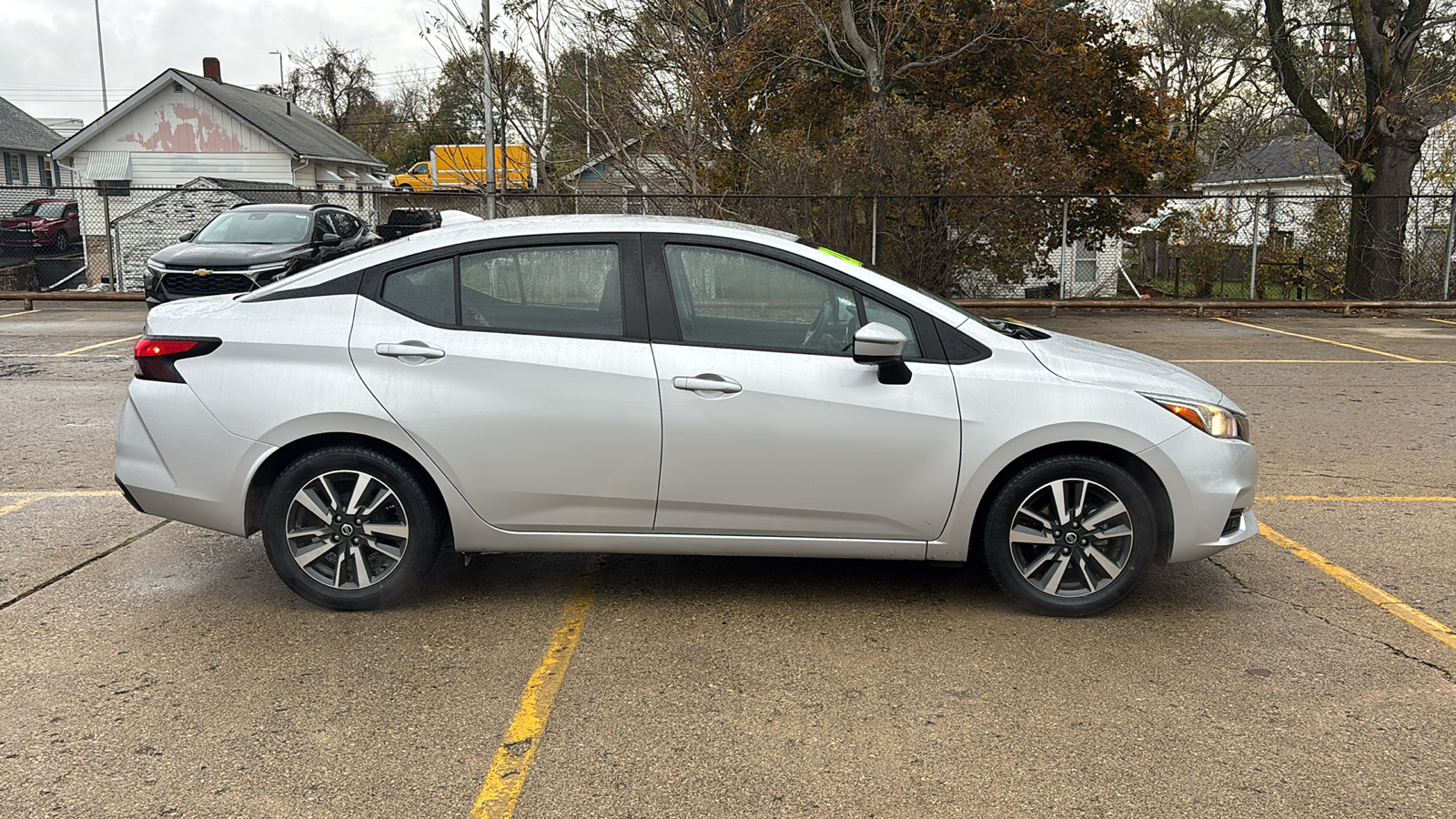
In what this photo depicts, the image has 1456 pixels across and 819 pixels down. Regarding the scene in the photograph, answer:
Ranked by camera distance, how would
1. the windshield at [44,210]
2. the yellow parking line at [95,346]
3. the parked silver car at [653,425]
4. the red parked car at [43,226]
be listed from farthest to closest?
the windshield at [44,210], the red parked car at [43,226], the yellow parking line at [95,346], the parked silver car at [653,425]

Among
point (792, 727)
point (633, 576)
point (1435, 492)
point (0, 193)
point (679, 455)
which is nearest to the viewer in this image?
point (792, 727)

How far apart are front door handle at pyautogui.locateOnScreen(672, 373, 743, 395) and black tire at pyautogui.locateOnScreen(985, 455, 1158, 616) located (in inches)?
45.2

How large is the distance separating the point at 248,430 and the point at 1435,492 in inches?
257

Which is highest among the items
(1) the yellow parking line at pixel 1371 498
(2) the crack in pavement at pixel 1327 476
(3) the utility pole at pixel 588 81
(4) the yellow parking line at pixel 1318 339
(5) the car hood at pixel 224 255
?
(3) the utility pole at pixel 588 81

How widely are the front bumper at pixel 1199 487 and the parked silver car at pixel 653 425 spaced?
0.03ft

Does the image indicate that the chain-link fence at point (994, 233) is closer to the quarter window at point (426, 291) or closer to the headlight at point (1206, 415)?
the headlight at point (1206, 415)

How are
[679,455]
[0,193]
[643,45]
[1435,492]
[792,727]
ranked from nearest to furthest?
[792,727] < [679,455] < [1435,492] < [643,45] < [0,193]

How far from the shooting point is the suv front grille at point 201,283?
14406mm

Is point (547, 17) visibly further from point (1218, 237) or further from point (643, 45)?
point (1218, 237)

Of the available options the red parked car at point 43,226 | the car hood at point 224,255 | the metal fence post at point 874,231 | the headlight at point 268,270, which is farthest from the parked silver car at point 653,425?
the red parked car at point 43,226

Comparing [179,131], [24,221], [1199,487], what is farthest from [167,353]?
[179,131]

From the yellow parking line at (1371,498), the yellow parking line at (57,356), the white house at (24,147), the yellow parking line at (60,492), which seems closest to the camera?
the yellow parking line at (60,492)

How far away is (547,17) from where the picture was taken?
67.4 ft

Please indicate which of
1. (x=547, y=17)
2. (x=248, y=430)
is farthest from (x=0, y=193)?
(x=248, y=430)
